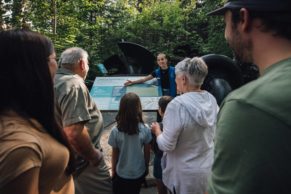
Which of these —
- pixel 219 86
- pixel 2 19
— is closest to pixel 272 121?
pixel 219 86

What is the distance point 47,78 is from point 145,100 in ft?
14.0

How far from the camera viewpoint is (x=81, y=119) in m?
2.92

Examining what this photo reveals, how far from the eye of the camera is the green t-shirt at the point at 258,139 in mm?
907

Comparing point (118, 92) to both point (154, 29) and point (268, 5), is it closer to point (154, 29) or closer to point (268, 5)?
point (268, 5)

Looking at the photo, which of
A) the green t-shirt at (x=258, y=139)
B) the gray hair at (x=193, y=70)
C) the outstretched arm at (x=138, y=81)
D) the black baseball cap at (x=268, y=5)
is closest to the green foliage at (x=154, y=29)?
the outstretched arm at (x=138, y=81)

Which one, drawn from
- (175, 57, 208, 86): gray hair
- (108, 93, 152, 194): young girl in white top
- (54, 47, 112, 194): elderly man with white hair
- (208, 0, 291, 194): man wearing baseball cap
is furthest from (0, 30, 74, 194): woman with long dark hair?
(108, 93, 152, 194): young girl in white top

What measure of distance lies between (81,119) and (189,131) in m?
0.88

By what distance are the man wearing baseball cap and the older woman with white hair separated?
74.5 inches

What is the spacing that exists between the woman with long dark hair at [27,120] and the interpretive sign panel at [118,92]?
13.1 feet

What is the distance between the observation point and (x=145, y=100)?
589 centimetres

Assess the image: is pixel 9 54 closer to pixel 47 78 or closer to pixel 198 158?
pixel 47 78

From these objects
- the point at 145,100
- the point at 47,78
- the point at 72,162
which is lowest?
the point at 145,100

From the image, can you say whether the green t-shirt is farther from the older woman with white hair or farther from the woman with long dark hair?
the older woman with white hair

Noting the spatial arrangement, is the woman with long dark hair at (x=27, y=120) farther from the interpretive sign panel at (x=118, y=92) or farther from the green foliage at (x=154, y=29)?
the green foliage at (x=154, y=29)
